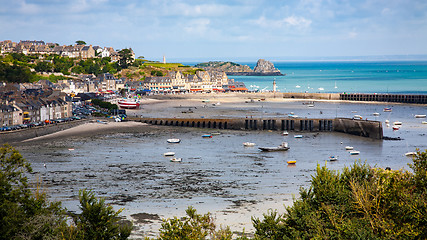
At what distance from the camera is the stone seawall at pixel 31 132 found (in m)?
73.2

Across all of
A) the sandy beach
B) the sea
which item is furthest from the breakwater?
the sandy beach

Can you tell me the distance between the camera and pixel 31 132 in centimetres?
7800

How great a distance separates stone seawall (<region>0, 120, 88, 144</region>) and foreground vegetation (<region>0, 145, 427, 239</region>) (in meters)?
46.3

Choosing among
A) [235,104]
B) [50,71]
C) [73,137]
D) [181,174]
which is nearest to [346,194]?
[181,174]

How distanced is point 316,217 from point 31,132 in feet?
200

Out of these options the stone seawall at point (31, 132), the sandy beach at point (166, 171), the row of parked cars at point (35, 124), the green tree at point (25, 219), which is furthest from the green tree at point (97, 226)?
the row of parked cars at point (35, 124)

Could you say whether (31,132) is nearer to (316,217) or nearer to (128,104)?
(128,104)

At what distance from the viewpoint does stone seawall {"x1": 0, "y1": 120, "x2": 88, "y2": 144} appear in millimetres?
73188

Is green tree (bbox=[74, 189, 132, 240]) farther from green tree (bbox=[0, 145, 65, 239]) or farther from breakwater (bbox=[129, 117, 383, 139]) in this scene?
breakwater (bbox=[129, 117, 383, 139])

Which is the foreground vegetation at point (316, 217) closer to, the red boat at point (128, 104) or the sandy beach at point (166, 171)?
the sandy beach at point (166, 171)

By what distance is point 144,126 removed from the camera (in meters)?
93.2

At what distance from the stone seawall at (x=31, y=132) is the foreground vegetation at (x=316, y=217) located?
152 ft

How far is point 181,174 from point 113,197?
11.2m

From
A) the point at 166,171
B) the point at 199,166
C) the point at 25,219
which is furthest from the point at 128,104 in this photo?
the point at 25,219
